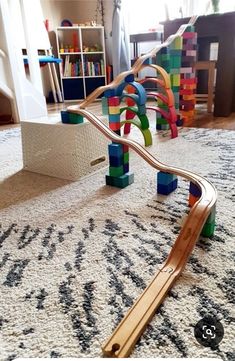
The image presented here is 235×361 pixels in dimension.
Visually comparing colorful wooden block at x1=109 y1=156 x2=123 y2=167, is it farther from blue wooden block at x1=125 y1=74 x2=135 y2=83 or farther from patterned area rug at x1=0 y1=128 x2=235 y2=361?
blue wooden block at x1=125 y1=74 x2=135 y2=83

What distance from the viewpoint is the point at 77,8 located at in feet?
13.6

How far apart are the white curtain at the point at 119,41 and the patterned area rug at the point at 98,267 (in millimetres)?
2735

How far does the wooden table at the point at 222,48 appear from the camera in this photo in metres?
2.20

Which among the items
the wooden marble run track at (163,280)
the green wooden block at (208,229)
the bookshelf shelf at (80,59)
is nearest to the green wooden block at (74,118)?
the wooden marble run track at (163,280)

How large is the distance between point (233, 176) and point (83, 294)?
822 mm

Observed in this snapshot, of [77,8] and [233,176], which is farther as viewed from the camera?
[77,8]

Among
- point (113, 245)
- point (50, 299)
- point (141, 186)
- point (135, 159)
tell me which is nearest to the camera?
point (50, 299)

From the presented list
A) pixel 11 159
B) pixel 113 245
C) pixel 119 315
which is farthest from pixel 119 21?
pixel 119 315

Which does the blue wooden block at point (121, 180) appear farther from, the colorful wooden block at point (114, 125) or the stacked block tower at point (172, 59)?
the stacked block tower at point (172, 59)

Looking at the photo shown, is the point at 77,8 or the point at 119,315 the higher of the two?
the point at 77,8

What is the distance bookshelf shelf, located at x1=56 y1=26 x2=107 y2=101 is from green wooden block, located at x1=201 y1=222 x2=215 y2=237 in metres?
3.65

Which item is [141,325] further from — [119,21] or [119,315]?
[119,21]

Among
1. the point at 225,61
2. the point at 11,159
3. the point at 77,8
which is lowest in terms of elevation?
the point at 11,159

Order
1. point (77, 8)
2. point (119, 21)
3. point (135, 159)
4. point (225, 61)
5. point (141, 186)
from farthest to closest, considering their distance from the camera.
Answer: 1. point (77, 8)
2. point (119, 21)
3. point (225, 61)
4. point (135, 159)
5. point (141, 186)
